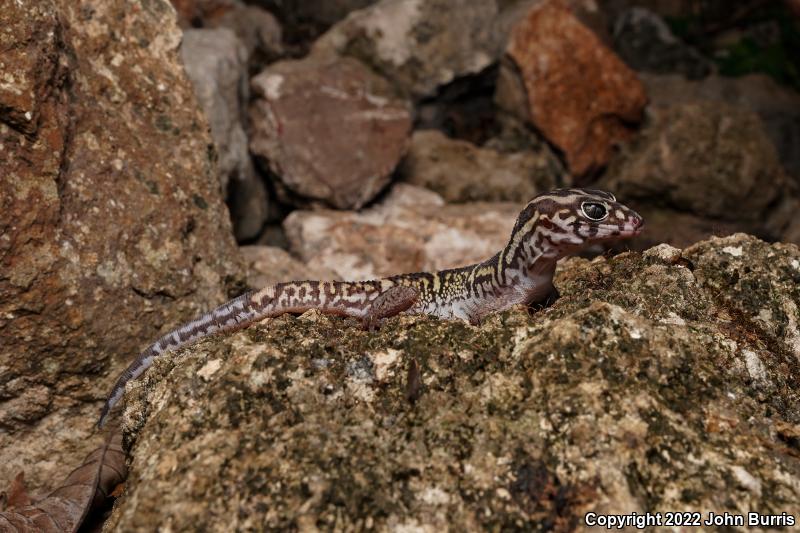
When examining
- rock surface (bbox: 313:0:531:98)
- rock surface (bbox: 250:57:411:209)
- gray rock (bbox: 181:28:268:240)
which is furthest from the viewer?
rock surface (bbox: 313:0:531:98)

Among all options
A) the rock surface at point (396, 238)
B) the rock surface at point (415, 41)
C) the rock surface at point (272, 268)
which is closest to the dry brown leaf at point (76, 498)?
the rock surface at point (272, 268)

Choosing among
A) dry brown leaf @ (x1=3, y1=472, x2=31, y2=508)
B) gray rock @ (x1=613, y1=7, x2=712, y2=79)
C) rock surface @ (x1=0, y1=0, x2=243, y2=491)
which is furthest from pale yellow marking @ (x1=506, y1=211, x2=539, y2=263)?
gray rock @ (x1=613, y1=7, x2=712, y2=79)

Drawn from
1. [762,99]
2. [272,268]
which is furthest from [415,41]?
[762,99]

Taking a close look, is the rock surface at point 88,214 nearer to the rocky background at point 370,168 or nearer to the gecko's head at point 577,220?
the rocky background at point 370,168

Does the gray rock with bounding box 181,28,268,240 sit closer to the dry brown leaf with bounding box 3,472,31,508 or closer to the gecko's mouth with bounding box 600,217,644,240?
the dry brown leaf with bounding box 3,472,31,508

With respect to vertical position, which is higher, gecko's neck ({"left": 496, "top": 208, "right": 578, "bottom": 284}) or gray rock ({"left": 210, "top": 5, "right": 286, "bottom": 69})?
gecko's neck ({"left": 496, "top": 208, "right": 578, "bottom": 284})

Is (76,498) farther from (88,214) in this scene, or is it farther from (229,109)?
(229,109)
